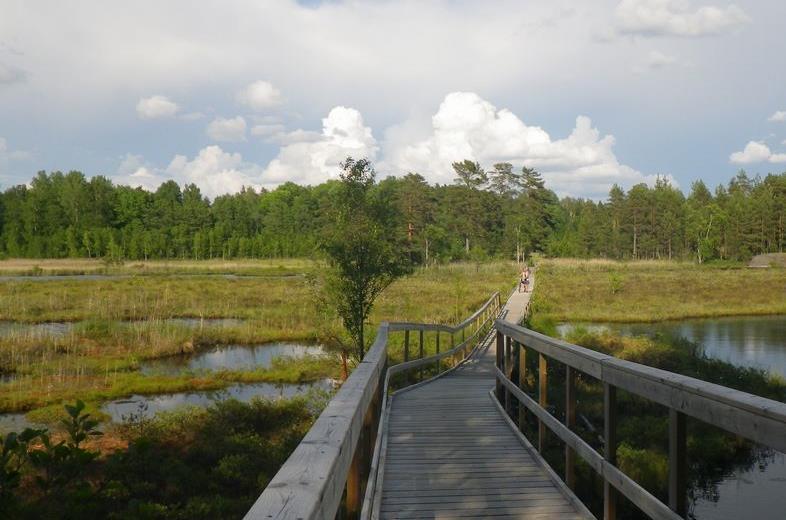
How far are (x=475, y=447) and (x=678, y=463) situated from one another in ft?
10.3

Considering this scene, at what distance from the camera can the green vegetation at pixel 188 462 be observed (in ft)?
28.3

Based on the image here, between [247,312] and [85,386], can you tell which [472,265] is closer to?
[247,312]

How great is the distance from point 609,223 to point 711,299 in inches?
1927

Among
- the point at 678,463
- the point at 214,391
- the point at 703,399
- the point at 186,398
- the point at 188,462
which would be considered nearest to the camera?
the point at 703,399

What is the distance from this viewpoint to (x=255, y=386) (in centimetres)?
1822

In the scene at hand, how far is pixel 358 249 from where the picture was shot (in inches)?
619

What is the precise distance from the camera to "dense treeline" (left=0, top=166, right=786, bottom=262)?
245 feet

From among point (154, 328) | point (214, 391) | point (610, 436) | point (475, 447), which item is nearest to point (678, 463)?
point (610, 436)

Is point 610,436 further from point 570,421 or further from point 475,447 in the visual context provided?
point 475,447

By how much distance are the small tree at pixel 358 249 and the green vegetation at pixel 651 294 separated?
972cm

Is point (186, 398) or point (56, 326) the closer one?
point (186, 398)

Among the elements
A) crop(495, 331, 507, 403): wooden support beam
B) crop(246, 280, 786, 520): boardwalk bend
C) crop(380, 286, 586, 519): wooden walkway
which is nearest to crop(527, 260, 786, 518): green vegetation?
crop(495, 331, 507, 403): wooden support beam

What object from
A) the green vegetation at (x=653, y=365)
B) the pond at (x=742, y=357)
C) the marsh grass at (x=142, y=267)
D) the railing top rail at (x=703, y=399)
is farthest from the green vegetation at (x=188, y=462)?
the marsh grass at (x=142, y=267)

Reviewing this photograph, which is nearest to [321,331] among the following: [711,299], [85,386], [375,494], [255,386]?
[255,386]
